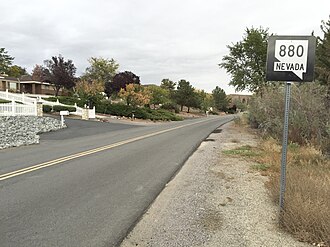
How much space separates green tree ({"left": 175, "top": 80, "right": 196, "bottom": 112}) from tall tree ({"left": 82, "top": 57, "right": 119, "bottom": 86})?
50.1ft

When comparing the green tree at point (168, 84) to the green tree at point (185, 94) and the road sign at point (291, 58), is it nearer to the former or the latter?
the green tree at point (185, 94)

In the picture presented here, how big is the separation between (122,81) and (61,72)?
35.4 feet

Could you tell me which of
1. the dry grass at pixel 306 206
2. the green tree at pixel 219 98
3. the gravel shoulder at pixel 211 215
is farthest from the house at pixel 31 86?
the dry grass at pixel 306 206

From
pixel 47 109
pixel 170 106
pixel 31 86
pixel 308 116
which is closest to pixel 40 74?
pixel 31 86

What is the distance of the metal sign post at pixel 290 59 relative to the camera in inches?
164

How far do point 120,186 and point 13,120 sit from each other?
12.3 meters

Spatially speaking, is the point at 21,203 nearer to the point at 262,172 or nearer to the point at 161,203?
the point at 161,203

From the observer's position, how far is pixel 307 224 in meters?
4.04

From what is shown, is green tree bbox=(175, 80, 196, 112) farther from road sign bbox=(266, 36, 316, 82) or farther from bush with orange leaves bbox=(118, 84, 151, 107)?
road sign bbox=(266, 36, 316, 82)

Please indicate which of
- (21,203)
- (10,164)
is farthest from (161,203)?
(10,164)

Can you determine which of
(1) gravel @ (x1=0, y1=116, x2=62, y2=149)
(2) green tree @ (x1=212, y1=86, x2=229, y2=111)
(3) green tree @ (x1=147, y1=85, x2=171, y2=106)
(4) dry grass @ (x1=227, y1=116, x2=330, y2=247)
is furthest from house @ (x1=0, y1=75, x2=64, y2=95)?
(4) dry grass @ (x1=227, y1=116, x2=330, y2=247)

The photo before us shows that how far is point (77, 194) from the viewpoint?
20.1 ft

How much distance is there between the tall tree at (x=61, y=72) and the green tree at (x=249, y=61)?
94.0 ft

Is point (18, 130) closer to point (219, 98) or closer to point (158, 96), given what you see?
point (158, 96)
